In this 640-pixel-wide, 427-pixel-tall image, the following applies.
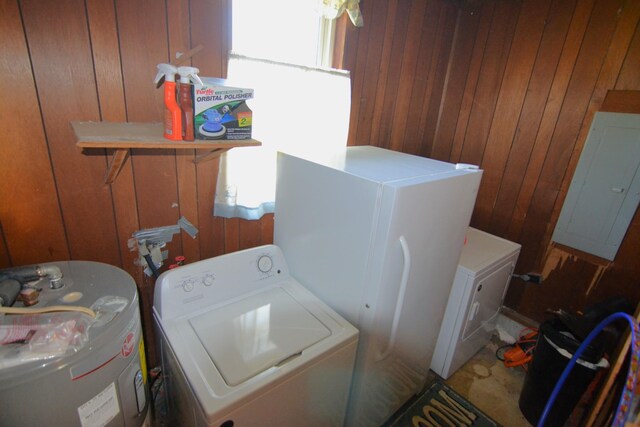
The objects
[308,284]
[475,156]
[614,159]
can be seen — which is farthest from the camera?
[475,156]

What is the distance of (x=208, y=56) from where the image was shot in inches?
52.8

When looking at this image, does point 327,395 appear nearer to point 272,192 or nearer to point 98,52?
point 272,192

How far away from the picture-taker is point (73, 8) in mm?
1051

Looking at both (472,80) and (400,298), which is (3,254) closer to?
(400,298)

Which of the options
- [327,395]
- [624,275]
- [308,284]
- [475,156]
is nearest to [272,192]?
[308,284]

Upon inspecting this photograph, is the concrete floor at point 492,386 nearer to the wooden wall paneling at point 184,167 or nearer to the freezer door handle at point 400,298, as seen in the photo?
the freezer door handle at point 400,298

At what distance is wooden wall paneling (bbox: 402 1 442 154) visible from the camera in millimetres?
2238

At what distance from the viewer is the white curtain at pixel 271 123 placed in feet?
4.88

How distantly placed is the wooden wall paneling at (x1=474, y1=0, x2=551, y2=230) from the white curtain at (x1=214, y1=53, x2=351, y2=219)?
1.36m

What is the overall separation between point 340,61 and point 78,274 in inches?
63.1

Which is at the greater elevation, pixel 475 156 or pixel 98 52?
pixel 98 52

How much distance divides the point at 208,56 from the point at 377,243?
106cm

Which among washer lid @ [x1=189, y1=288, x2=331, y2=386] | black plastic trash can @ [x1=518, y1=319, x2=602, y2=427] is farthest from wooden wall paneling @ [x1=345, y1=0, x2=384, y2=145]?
black plastic trash can @ [x1=518, y1=319, x2=602, y2=427]

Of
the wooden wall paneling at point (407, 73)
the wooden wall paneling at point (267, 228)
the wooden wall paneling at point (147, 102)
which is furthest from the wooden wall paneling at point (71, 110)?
the wooden wall paneling at point (407, 73)
